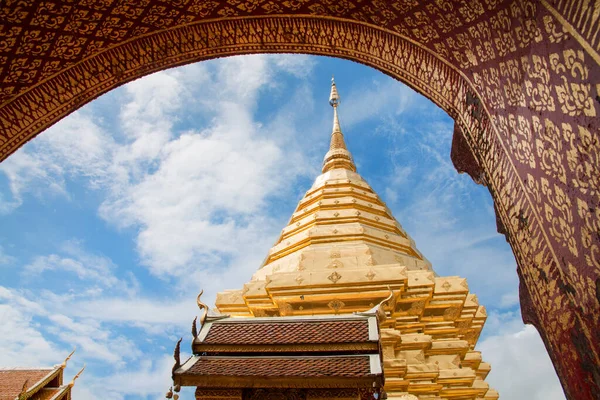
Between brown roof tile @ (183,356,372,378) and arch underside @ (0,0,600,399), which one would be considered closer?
arch underside @ (0,0,600,399)

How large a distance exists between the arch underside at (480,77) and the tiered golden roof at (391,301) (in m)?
4.56

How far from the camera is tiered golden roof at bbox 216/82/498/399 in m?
7.81

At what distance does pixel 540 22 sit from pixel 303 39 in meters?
2.36

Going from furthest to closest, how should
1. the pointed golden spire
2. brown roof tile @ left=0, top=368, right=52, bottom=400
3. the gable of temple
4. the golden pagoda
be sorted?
the pointed golden spire
brown roof tile @ left=0, top=368, right=52, bottom=400
the golden pagoda
the gable of temple

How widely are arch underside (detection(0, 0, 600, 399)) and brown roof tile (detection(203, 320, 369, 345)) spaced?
6.48 feet

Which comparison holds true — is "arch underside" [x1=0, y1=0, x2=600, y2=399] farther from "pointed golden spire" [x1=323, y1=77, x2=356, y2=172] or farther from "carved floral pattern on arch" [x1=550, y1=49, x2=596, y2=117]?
"pointed golden spire" [x1=323, y1=77, x2=356, y2=172]

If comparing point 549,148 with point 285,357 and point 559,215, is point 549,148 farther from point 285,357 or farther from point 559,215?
point 285,357

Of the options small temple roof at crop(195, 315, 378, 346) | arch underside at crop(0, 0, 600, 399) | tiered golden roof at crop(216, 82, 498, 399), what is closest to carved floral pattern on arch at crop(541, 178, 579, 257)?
arch underside at crop(0, 0, 600, 399)

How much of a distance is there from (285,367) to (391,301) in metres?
3.90

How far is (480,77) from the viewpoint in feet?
9.93

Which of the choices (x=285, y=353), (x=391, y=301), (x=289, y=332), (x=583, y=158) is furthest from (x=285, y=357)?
(x=391, y=301)

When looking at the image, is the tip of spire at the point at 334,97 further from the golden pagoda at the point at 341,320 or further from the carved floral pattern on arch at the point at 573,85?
the carved floral pattern on arch at the point at 573,85

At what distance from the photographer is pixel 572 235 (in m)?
2.15

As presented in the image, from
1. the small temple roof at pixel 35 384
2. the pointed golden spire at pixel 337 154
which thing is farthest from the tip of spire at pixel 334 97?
the small temple roof at pixel 35 384
